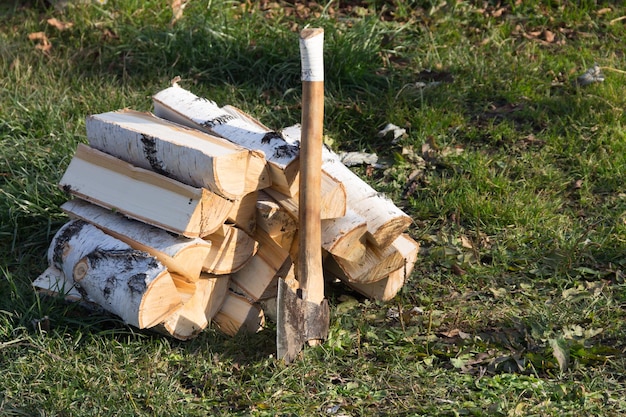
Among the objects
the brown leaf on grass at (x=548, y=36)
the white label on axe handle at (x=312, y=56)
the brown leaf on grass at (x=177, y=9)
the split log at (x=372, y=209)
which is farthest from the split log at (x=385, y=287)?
the brown leaf on grass at (x=548, y=36)

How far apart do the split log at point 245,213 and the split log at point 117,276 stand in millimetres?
395

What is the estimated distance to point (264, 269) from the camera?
399cm

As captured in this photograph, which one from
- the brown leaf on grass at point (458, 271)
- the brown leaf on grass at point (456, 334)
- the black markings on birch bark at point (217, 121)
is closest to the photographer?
the brown leaf on grass at point (456, 334)

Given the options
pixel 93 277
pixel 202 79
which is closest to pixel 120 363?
pixel 93 277

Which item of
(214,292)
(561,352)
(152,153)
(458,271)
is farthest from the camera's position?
(458,271)

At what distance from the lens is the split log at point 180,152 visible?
143 inches

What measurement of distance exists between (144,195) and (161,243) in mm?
255

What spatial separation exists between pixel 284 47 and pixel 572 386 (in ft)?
11.7

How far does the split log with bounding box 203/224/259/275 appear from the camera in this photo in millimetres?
3852

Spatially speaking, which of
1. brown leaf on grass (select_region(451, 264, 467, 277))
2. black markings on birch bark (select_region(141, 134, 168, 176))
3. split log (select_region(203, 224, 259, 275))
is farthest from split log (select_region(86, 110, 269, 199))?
brown leaf on grass (select_region(451, 264, 467, 277))

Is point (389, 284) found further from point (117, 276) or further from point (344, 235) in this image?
point (117, 276)

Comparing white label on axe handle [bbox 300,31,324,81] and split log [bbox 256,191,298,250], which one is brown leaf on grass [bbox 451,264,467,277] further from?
white label on axe handle [bbox 300,31,324,81]

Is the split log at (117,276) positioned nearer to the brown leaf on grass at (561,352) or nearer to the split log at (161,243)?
the split log at (161,243)

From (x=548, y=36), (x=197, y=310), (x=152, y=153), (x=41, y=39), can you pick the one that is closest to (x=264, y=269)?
(x=197, y=310)
